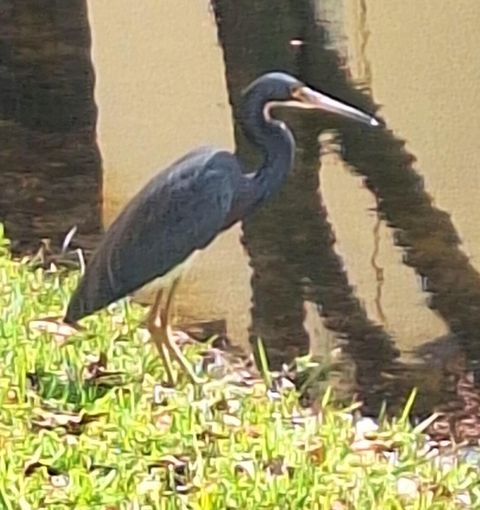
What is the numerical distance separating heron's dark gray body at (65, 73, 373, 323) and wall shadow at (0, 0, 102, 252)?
0.17 feet

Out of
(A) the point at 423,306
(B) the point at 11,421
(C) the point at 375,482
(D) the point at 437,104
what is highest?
(D) the point at 437,104

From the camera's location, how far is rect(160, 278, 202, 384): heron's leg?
1.66 meters

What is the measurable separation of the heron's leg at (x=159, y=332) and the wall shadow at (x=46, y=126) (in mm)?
119

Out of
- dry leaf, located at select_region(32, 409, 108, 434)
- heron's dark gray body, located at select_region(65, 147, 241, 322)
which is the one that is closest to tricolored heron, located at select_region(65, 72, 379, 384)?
heron's dark gray body, located at select_region(65, 147, 241, 322)

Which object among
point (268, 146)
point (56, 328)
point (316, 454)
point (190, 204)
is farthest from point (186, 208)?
point (316, 454)

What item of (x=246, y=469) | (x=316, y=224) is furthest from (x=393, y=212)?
(x=246, y=469)

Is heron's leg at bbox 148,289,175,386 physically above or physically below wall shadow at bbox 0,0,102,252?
below

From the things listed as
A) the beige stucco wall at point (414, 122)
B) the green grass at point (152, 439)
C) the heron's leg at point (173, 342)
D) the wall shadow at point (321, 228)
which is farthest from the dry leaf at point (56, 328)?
the beige stucco wall at point (414, 122)

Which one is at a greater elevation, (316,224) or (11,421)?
(316,224)

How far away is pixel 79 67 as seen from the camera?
5.50ft

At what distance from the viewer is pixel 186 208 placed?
165 centimetres

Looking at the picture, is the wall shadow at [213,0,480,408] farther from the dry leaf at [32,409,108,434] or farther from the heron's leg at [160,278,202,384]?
the dry leaf at [32,409,108,434]

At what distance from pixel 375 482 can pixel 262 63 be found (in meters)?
0.52

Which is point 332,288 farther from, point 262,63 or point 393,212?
point 262,63
